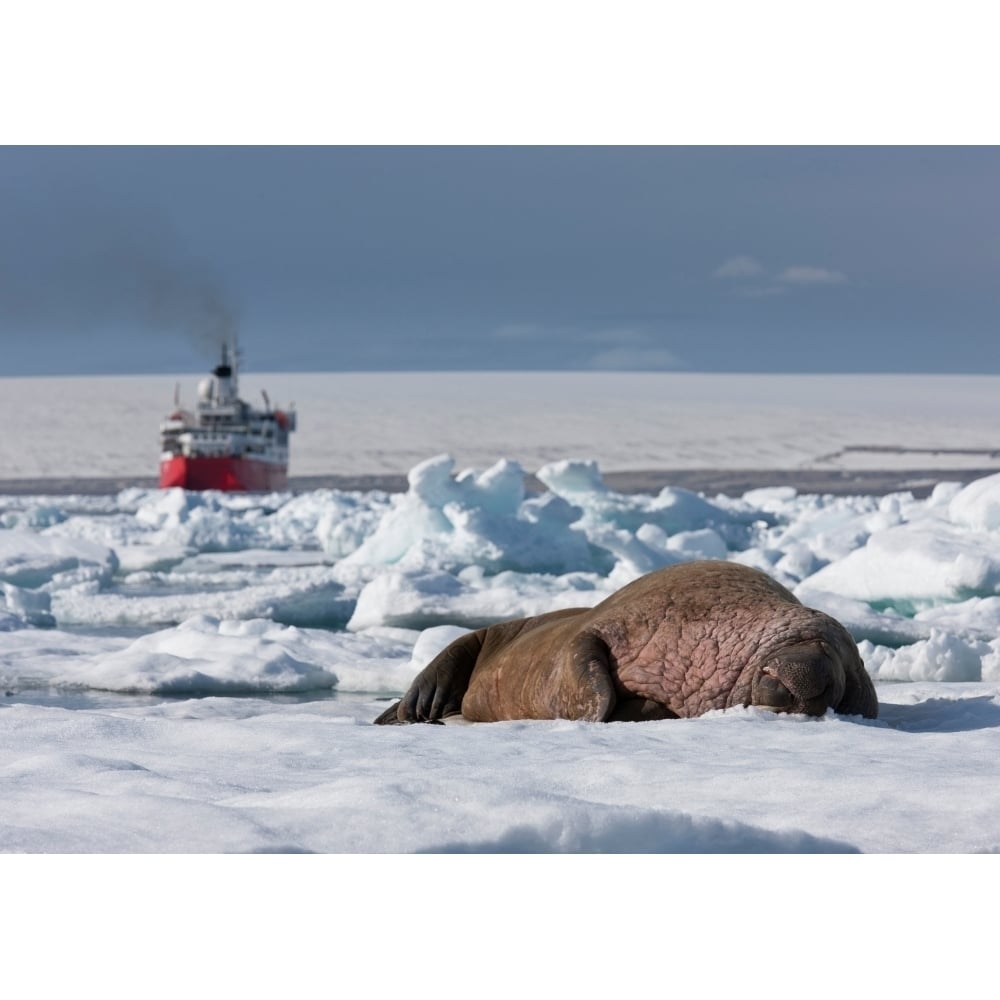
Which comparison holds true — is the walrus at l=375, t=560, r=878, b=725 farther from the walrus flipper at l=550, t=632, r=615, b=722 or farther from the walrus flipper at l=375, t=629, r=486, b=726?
the walrus flipper at l=375, t=629, r=486, b=726

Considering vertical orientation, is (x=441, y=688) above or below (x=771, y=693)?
below

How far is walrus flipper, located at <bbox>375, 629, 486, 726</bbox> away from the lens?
5.01m

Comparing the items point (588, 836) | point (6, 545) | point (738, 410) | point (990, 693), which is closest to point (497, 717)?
point (990, 693)

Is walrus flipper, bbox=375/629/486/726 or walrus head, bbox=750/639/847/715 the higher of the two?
walrus head, bbox=750/639/847/715

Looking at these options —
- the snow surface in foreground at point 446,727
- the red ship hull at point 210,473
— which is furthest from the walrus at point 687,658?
the red ship hull at point 210,473

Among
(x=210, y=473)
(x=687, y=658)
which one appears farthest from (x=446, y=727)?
(x=210, y=473)

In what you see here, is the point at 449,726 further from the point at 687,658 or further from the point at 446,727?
the point at 687,658

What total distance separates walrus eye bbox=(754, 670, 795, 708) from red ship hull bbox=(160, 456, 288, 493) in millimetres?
41877

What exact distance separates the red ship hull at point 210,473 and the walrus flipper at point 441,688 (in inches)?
1598

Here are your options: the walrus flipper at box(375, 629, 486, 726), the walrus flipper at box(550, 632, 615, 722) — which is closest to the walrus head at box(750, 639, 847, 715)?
the walrus flipper at box(550, 632, 615, 722)

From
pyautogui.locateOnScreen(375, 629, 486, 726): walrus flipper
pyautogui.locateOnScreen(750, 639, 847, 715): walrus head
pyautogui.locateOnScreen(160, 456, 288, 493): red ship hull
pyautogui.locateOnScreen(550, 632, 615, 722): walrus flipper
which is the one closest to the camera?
pyautogui.locateOnScreen(750, 639, 847, 715): walrus head

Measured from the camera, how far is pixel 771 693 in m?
4.00

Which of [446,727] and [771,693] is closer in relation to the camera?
[771,693]

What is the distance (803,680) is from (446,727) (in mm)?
1067
